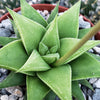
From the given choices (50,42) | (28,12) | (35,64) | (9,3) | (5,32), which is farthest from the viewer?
(9,3)

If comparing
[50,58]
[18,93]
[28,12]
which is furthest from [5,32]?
[50,58]

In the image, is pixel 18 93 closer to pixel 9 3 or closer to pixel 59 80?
pixel 59 80

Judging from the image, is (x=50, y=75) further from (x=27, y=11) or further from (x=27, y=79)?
(x=27, y=11)

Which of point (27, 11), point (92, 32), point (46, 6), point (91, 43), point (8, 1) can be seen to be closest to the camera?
point (92, 32)

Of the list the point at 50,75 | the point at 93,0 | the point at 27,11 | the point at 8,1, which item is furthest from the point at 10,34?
the point at 93,0

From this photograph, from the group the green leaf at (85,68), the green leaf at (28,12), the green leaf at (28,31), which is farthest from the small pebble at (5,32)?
the green leaf at (85,68)

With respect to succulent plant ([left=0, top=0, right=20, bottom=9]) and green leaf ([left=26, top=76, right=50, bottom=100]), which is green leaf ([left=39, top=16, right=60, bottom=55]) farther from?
succulent plant ([left=0, top=0, right=20, bottom=9])
